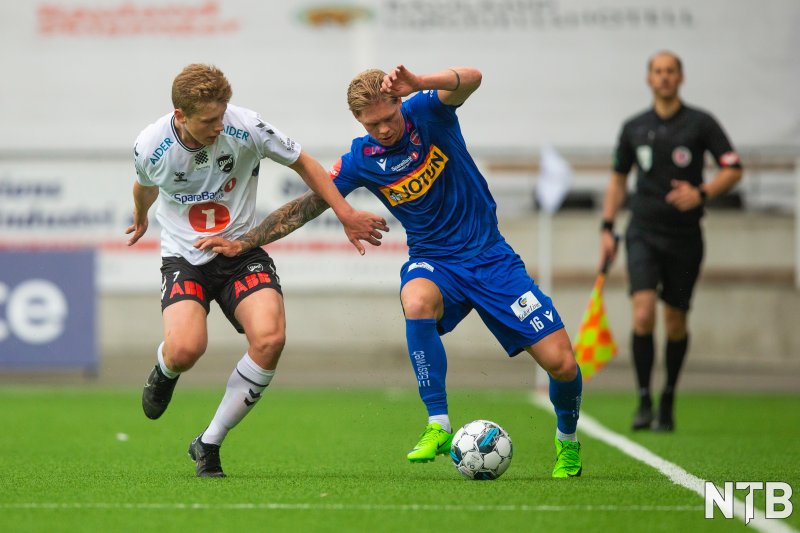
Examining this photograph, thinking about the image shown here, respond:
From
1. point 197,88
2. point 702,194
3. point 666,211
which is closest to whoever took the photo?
point 197,88

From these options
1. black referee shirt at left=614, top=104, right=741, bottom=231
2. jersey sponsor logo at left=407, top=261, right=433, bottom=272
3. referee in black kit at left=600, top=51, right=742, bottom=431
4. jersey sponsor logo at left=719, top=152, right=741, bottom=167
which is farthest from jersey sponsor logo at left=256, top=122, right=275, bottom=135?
jersey sponsor logo at left=719, top=152, right=741, bottom=167

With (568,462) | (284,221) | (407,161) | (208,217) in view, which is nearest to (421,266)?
(407,161)

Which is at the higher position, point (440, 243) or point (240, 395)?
point (440, 243)

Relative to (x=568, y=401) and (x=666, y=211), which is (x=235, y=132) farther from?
(x=666, y=211)

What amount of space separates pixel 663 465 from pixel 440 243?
1697 millimetres

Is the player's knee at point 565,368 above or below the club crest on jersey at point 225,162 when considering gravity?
below

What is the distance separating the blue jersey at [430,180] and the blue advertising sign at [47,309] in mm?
7556

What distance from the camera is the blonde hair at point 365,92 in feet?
20.9

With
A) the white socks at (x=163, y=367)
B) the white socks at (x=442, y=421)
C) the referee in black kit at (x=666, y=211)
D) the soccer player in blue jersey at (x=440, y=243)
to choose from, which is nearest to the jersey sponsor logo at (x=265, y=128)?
the soccer player in blue jersey at (x=440, y=243)

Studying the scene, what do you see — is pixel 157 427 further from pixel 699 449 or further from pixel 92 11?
pixel 92 11

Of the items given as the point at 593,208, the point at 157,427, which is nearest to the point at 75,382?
the point at 157,427

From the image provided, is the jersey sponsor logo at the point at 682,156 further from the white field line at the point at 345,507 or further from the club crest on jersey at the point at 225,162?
the white field line at the point at 345,507

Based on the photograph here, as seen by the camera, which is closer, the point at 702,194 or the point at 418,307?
the point at 418,307

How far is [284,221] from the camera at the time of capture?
6.92m
